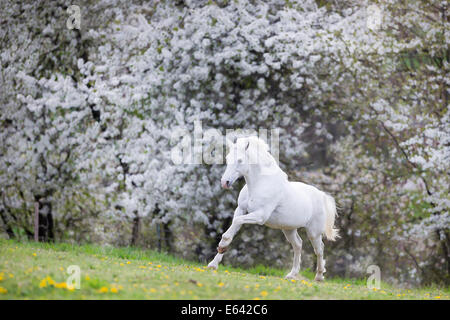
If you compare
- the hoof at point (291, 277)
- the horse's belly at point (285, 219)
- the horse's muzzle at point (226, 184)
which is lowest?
the hoof at point (291, 277)

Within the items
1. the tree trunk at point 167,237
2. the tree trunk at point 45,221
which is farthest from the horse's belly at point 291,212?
the tree trunk at point 45,221

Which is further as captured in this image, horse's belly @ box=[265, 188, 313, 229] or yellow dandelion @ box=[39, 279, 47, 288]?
horse's belly @ box=[265, 188, 313, 229]

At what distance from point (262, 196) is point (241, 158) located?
86 centimetres

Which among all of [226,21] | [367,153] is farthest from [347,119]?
[226,21]

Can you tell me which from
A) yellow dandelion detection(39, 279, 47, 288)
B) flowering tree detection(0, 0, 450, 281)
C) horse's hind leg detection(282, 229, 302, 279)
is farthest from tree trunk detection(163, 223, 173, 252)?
yellow dandelion detection(39, 279, 47, 288)

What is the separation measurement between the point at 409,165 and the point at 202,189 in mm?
6489

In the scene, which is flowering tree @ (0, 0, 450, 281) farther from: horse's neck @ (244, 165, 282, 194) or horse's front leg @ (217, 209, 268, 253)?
horse's front leg @ (217, 209, 268, 253)

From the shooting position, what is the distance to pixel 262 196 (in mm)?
10000

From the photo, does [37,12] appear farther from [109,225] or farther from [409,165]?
[409,165]

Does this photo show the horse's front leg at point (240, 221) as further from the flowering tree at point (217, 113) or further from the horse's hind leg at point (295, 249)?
the flowering tree at point (217, 113)

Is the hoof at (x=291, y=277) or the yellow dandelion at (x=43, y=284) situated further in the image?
the hoof at (x=291, y=277)

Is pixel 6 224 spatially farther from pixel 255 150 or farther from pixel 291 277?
pixel 255 150

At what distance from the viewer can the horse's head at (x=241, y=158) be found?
31.0 feet

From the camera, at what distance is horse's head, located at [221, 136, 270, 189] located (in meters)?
9.45
